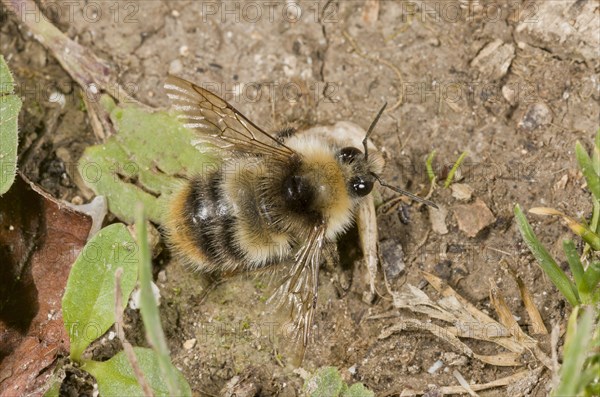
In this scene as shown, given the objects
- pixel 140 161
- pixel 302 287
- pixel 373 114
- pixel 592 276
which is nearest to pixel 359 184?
pixel 302 287

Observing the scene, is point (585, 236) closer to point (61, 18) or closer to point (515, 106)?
point (515, 106)

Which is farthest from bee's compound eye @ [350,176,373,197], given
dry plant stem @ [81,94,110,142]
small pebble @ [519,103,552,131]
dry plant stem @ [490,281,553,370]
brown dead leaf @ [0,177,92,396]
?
dry plant stem @ [81,94,110,142]

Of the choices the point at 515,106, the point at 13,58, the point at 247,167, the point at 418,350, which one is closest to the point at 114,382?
the point at 247,167

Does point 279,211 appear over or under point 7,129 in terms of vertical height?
over

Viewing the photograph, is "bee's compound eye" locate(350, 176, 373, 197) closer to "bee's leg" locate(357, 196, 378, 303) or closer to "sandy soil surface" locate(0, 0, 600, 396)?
"bee's leg" locate(357, 196, 378, 303)

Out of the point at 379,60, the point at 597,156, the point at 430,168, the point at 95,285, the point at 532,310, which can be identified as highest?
the point at 597,156

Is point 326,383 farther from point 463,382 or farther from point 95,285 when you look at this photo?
point 95,285
